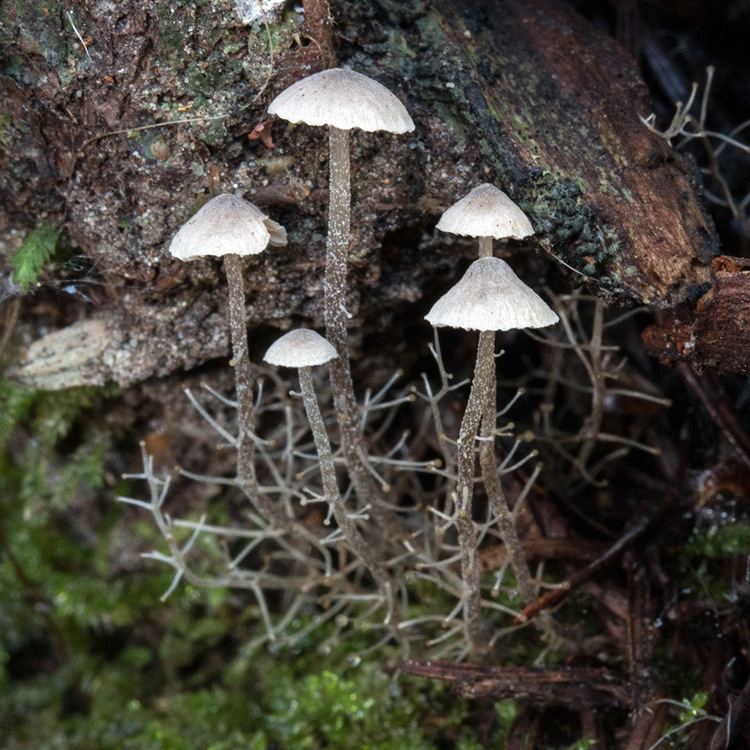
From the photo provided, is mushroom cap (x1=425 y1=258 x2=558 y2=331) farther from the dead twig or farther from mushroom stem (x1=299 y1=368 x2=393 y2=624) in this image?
the dead twig

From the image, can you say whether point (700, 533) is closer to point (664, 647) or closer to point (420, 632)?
point (664, 647)

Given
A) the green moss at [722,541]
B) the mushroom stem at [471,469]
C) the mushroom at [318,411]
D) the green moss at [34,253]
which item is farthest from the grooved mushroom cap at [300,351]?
the green moss at [722,541]

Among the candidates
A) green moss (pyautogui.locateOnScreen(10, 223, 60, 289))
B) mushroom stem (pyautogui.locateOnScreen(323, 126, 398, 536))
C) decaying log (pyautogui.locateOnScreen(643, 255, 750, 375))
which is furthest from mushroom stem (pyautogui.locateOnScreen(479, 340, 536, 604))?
green moss (pyautogui.locateOnScreen(10, 223, 60, 289))

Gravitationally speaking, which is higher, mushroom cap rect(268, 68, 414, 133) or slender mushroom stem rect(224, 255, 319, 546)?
mushroom cap rect(268, 68, 414, 133)

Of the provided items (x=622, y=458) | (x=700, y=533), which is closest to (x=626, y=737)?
(x=700, y=533)

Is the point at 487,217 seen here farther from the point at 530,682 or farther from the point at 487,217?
the point at 530,682

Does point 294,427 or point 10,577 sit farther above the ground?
point 294,427
